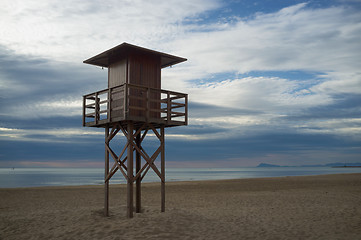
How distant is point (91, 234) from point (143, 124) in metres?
4.76

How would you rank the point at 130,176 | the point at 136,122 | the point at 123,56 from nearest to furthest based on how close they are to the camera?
the point at 130,176 → the point at 136,122 → the point at 123,56

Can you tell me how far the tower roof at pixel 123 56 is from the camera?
1301 cm

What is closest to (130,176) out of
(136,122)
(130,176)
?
(130,176)

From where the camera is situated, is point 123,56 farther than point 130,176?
Yes

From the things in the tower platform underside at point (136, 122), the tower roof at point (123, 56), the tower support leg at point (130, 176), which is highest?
the tower roof at point (123, 56)

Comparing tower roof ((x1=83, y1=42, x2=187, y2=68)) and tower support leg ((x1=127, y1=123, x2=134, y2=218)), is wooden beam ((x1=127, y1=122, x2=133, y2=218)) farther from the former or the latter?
tower roof ((x1=83, y1=42, x2=187, y2=68))

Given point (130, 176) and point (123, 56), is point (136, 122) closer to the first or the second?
point (130, 176)

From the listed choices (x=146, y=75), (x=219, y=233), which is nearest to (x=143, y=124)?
(x=146, y=75)

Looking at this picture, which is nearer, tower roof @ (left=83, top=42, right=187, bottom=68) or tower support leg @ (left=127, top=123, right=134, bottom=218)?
tower support leg @ (left=127, top=123, right=134, bottom=218)

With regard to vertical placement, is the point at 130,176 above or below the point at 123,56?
below

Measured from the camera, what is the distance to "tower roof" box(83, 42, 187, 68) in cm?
1301

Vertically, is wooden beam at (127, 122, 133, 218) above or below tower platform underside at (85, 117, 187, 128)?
below

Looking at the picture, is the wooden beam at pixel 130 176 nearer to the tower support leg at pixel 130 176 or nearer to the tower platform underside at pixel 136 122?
the tower support leg at pixel 130 176

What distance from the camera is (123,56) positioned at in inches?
531
